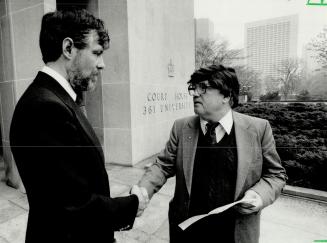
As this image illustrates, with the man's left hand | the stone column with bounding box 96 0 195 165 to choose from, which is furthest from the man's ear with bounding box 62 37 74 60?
the stone column with bounding box 96 0 195 165

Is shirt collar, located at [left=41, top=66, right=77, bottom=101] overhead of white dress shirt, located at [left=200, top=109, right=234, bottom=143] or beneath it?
overhead

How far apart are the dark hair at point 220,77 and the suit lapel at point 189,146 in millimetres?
377

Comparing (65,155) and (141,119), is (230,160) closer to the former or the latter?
(65,155)

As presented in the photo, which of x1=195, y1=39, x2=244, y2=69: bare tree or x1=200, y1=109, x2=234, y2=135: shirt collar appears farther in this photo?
x1=195, y1=39, x2=244, y2=69: bare tree

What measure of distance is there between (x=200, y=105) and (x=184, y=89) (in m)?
8.06

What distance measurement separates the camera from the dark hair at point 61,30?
1.66 m

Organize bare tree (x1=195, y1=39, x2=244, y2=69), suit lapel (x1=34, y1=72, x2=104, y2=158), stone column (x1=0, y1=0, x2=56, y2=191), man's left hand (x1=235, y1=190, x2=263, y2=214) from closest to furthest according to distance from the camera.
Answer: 1. suit lapel (x1=34, y1=72, x2=104, y2=158)
2. man's left hand (x1=235, y1=190, x2=263, y2=214)
3. stone column (x1=0, y1=0, x2=56, y2=191)
4. bare tree (x1=195, y1=39, x2=244, y2=69)

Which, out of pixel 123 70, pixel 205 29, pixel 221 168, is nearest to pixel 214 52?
pixel 205 29

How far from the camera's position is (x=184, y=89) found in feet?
33.6

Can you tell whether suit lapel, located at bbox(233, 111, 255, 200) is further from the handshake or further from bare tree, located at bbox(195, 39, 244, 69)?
bare tree, located at bbox(195, 39, 244, 69)

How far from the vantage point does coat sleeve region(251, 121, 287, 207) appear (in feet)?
6.78

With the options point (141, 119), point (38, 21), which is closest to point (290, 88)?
point (141, 119)

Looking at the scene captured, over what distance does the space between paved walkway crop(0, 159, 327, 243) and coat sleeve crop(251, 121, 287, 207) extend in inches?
73.8

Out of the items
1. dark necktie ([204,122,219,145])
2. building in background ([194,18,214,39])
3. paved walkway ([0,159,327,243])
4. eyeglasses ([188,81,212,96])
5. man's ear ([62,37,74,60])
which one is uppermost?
building in background ([194,18,214,39])
